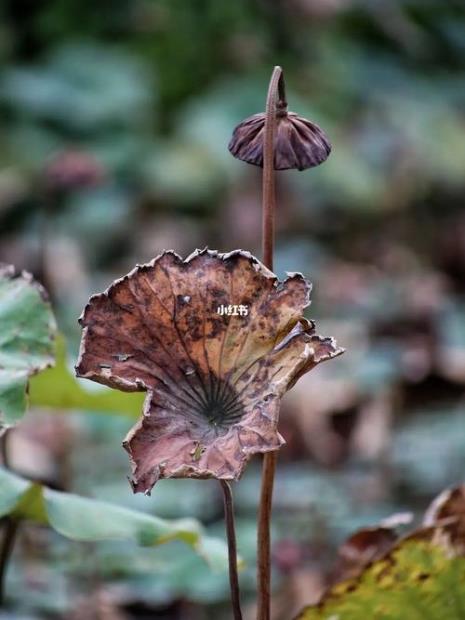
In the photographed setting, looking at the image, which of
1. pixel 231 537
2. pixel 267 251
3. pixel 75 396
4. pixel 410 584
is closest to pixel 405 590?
pixel 410 584

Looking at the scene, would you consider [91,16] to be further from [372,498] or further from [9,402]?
[9,402]

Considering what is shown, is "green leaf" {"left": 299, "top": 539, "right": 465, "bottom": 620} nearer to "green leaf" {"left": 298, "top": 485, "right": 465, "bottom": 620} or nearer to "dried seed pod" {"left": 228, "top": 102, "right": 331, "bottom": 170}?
"green leaf" {"left": 298, "top": 485, "right": 465, "bottom": 620}

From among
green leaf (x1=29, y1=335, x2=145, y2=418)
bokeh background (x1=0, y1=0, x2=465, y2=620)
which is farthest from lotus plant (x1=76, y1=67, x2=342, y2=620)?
bokeh background (x1=0, y1=0, x2=465, y2=620)

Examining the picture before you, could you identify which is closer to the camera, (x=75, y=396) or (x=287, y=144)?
(x=287, y=144)

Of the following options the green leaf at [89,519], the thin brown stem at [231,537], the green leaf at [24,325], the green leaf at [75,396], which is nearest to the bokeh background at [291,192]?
the green leaf at [75,396]

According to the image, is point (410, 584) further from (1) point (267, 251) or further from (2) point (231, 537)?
(1) point (267, 251)

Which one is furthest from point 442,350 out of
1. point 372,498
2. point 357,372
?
point 372,498

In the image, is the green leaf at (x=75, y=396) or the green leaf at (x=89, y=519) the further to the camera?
the green leaf at (x=75, y=396)

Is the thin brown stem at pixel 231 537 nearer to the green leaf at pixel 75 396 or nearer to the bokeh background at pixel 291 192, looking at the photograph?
the green leaf at pixel 75 396
